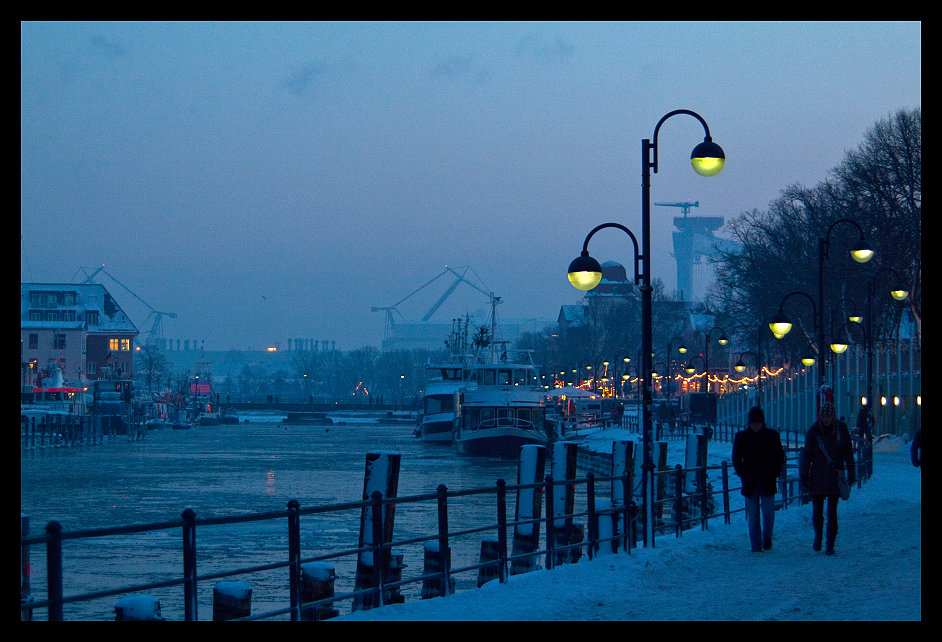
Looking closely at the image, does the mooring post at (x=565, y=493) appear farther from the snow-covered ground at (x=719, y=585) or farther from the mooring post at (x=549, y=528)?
the mooring post at (x=549, y=528)

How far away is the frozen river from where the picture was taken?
2488 cm

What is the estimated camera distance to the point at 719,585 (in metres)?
13.7

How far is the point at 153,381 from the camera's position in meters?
195

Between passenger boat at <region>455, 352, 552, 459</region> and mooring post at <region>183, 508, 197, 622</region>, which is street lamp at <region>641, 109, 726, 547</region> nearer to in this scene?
mooring post at <region>183, 508, 197, 622</region>

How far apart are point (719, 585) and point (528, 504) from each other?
831 cm

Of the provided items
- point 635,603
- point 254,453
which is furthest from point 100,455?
point 635,603

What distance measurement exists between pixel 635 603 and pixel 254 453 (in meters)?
70.0

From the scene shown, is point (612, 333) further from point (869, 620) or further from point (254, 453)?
point (869, 620)

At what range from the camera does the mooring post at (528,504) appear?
20.5m

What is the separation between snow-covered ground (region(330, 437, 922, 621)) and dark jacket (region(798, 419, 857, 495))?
912mm

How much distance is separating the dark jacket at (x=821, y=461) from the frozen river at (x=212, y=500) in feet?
28.6

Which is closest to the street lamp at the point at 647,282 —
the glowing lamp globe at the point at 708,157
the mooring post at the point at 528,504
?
the glowing lamp globe at the point at 708,157

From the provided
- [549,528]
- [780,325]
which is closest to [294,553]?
[549,528]

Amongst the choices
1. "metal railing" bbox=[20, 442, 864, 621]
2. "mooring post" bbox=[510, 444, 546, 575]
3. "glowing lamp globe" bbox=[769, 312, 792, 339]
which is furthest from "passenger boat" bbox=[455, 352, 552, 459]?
"mooring post" bbox=[510, 444, 546, 575]
